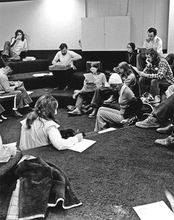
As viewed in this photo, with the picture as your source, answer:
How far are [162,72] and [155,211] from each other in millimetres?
3698

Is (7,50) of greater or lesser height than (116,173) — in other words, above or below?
above

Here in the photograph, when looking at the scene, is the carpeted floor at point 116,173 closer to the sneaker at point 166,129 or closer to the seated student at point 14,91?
the sneaker at point 166,129

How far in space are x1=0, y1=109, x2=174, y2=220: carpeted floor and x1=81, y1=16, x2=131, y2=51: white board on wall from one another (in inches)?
185

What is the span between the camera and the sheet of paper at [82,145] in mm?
3059

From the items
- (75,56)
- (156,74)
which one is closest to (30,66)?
(75,56)

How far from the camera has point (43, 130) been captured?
3.13m

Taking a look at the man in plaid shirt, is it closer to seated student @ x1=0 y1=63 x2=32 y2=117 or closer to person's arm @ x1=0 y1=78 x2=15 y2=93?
seated student @ x1=0 y1=63 x2=32 y2=117

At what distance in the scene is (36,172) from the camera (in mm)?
2215

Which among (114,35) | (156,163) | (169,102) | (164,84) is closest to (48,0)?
(114,35)

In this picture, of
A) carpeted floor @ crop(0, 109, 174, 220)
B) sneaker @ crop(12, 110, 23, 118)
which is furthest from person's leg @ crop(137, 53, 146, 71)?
carpeted floor @ crop(0, 109, 174, 220)

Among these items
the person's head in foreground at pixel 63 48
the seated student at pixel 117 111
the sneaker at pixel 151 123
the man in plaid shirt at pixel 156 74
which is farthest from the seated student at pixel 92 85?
the sneaker at pixel 151 123

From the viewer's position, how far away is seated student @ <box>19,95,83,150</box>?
3.05 metres

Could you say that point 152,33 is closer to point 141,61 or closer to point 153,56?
point 141,61

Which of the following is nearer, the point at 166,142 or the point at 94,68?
the point at 166,142
